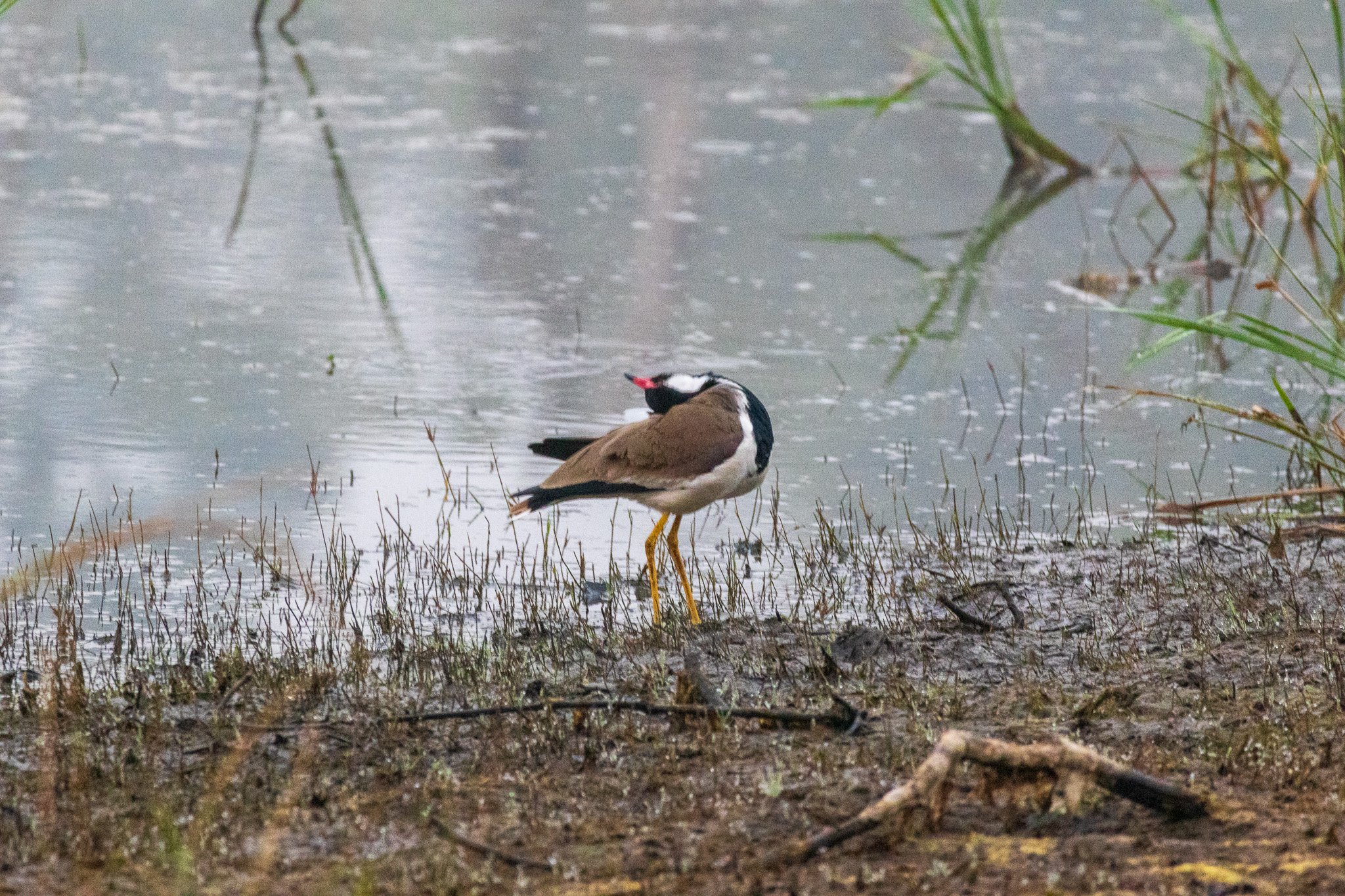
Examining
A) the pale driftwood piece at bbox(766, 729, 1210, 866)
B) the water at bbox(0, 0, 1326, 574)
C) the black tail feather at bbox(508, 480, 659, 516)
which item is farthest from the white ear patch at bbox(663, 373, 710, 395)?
the pale driftwood piece at bbox(766, 729, 1210, 866)

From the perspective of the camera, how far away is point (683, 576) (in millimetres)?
5523

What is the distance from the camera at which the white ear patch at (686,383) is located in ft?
18.8

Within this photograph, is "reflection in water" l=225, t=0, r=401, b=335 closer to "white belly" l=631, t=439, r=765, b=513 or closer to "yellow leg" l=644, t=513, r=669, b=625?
"yellow leg" l=644, t=513, r=669, b=625

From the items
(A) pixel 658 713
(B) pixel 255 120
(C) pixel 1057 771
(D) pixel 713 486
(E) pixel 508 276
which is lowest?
(A) pixel 658 713

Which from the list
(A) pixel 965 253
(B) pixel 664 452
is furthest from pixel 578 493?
(A) pixel 965 253

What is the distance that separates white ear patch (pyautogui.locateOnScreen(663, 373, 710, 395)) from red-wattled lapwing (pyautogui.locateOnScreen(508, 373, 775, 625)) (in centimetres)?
11

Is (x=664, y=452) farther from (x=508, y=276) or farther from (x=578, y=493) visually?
(x=508, y=276)

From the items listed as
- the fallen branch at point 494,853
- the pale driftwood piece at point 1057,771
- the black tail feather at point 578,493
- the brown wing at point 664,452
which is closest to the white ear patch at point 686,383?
the brown wing at point 664,452

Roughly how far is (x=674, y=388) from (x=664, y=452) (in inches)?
18.7

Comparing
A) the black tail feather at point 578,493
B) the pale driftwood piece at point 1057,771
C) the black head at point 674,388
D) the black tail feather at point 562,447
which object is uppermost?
the black head at point 674,388

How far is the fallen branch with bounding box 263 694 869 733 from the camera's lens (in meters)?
4.09

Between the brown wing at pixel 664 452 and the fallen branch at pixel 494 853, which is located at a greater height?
the brown wing at pixel 664 452

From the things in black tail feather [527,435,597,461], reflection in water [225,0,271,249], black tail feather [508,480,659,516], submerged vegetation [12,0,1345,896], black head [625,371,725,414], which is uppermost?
reflection in water [225,0,271,249]

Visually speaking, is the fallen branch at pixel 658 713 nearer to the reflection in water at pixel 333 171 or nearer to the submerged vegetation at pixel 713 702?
the submerged vegetation at pixel 713 702
